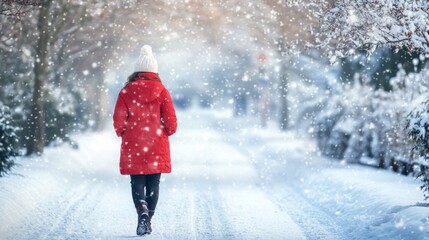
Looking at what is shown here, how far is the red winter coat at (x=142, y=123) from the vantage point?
6.55 metres

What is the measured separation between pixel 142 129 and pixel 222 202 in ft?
9.78

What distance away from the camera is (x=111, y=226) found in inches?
285

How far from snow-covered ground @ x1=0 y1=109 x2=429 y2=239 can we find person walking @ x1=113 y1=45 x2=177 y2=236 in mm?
626

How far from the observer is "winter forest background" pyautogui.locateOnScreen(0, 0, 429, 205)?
7832 mm

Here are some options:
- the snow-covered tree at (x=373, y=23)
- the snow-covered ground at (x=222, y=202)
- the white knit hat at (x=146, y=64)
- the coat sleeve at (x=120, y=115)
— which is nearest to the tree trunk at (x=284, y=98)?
the snow-covered ground at (x=222, y=202)

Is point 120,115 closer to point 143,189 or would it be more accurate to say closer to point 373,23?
point 143,189

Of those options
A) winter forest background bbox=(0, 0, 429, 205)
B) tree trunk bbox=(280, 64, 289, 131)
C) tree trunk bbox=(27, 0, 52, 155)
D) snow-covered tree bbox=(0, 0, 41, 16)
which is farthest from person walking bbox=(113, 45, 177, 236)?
tree trunk bbox=(280, 64, 289, 131)

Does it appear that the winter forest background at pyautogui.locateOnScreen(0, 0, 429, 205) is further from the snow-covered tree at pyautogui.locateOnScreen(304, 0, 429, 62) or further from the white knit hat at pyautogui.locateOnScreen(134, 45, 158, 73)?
the white knit hat at pyautogui.locateOnScreen(134, 45, 158, 73)

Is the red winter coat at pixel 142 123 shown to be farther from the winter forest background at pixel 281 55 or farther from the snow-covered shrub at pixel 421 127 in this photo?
the snow-covered shrub at pixel 421 127

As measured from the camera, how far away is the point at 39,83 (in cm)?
1319

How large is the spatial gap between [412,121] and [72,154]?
30.1 ft

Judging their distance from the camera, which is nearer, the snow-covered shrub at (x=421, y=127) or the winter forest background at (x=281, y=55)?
the snow-covered shrub at (x=421, y=127)

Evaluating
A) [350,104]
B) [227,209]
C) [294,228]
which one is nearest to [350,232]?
[294,228]

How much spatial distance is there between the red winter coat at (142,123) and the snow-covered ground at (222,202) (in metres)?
0.87
